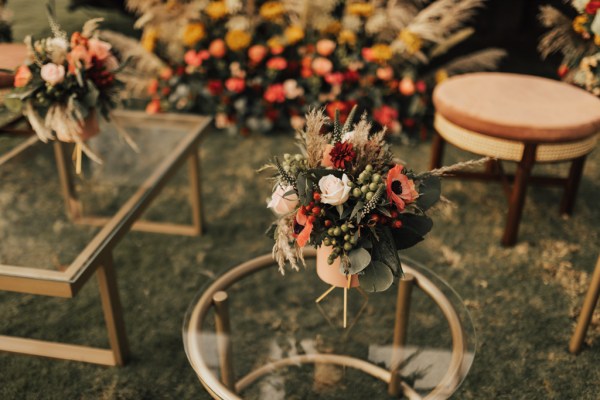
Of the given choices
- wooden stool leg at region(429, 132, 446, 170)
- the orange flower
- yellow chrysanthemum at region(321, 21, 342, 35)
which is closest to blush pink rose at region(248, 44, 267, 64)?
yellow chrysanthemum at region(321, 21, 342, 35)

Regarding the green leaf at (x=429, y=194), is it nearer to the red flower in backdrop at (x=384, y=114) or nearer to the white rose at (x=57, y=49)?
the white rose at (x=57, y=49)

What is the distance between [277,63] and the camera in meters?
3.38

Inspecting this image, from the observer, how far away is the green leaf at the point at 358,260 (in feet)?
4.35

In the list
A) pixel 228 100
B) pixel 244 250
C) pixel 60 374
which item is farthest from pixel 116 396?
pixel 228 100

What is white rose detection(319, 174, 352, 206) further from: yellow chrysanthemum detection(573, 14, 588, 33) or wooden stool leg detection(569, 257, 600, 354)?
yellow chrysanthemum detection(573, 14, 588, 33)

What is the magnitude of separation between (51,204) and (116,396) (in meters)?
0.96

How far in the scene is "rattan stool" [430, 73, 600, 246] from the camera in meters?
2.30

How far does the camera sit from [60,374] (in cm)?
196

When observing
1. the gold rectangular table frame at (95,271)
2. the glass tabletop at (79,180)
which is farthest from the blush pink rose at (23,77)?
the gold rectangular table frame at (95,271)

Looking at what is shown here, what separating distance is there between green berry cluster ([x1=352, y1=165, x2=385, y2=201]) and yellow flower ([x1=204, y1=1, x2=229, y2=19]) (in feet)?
7.81

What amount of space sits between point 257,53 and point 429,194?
2.19 metres

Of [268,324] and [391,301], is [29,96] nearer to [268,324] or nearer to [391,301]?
[268,324]

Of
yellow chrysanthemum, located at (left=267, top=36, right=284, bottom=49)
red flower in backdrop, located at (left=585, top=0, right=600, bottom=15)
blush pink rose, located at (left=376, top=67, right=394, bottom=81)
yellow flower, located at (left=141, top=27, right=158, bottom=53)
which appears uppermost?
red flower in backdrop, located at (left=585, top=0, right=600, bottom=15)

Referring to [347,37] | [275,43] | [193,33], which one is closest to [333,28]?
[347,37]
